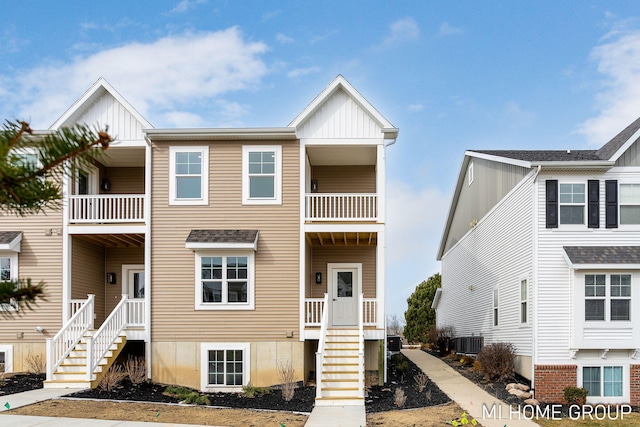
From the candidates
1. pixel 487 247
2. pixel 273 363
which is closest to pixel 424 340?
pixel 487 247

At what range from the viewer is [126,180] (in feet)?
74.0

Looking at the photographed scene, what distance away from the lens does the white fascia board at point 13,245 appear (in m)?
19.4

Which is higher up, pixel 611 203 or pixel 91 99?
pixel 91 99

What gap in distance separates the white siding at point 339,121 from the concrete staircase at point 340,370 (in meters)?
5.65

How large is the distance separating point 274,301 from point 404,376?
4958 mm

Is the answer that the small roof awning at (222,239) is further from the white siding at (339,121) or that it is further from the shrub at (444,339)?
the shrub at (444,339)

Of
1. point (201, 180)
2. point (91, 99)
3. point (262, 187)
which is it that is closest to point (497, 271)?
point (262, 187)

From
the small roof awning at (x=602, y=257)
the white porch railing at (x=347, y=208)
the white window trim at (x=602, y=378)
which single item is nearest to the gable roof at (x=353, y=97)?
the white porch railing at (x=347, y=208)

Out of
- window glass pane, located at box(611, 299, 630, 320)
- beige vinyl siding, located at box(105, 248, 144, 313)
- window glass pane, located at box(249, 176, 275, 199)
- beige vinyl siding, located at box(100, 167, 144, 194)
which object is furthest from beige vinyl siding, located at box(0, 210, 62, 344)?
window glass pane, located at box(611, 299, 630, 320)

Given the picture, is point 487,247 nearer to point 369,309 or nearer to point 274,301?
point 369,309

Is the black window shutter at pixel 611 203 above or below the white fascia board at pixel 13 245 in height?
above

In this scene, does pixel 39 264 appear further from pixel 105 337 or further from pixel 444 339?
pixel 444 339

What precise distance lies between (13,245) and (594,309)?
16.2 meters

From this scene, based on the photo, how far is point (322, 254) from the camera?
72.1ft
